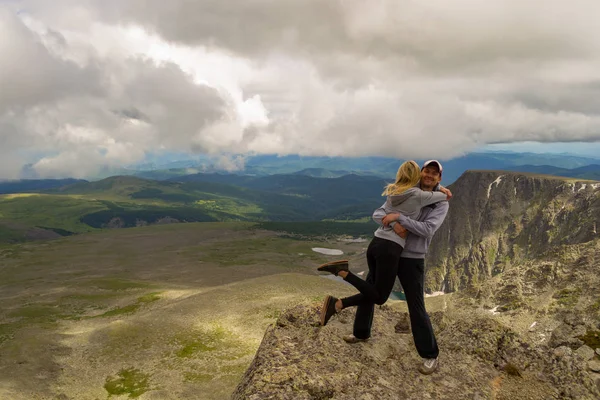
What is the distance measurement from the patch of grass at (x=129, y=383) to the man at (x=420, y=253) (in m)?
44.3

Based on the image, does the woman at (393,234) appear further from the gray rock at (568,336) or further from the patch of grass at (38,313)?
the patch of grass at (38,313)

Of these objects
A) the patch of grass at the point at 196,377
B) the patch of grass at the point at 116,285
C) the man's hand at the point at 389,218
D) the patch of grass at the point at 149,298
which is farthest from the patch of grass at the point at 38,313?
the man's hand at the point at 389,218

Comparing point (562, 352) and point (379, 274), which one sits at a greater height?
point (379, 274)

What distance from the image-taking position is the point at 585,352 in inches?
→ 463

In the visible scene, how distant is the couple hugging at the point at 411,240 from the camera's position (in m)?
10.3

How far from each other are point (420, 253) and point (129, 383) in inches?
1963

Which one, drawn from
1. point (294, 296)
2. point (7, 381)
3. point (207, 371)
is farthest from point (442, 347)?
point (294, 296)

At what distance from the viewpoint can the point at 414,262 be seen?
10.6 m

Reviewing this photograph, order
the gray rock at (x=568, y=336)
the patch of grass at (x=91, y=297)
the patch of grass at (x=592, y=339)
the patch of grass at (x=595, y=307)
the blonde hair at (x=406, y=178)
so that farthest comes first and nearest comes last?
the patch of grass at (x=91, y=297)
the patch of grass at (x=595, y=307)
the gray rock at (x=568, y=336)
the patch of grass at (x=592, y=339)
the blonde hair at (x=406, y=178)

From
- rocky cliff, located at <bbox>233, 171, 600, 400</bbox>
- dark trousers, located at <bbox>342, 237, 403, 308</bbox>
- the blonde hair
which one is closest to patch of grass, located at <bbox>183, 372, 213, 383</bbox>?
rocky cliff, located at <bbox>233, 171, 600, 400</bbox>

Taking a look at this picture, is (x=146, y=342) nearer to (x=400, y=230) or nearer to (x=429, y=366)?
(x=429, y=366)

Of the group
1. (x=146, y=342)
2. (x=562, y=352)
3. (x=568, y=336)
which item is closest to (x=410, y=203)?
(x=562, y=352)

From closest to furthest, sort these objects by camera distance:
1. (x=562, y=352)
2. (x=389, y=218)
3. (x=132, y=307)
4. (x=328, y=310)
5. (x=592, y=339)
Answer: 1. (x=389, y=218)
2. (x=562, y=352)
3. (x=592, y=339)
4. (x=328, y=310)
5. (x=132, y=307)

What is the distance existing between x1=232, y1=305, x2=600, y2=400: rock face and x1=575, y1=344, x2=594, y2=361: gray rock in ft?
2.30
